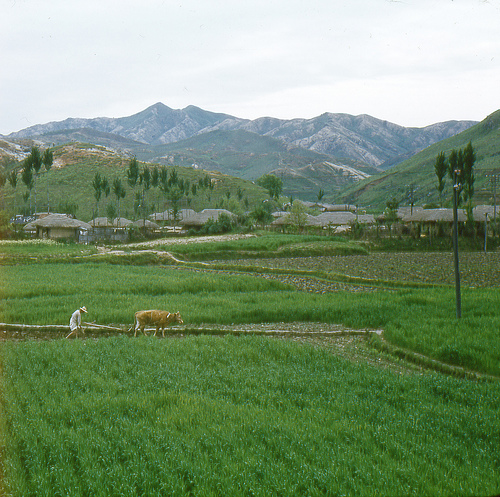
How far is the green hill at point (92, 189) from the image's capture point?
3425 inches

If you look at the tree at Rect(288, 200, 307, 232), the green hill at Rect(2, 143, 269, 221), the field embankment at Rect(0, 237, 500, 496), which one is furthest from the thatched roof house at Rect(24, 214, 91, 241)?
the field embankment at Rect(0, 237, 500, 496)

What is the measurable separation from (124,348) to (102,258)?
21.8m

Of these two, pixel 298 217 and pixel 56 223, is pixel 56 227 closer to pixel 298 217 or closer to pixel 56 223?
pixel 56 223

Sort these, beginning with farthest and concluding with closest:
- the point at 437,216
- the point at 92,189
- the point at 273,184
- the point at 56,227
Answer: the point at 273,184
the point at 92,189
the point at 56,227
the point at 437,216

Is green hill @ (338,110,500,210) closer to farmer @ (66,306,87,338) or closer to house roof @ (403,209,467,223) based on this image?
house roof @ (403,209,467,223)

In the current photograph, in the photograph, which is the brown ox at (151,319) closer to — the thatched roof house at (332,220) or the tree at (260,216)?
the thatched roof house at (332,220)

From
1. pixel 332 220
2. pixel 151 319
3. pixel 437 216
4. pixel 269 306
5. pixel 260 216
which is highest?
pixel 260 216

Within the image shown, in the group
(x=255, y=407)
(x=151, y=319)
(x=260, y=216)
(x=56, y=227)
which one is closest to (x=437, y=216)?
(x=260, y=216)

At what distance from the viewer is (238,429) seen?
5.59 m

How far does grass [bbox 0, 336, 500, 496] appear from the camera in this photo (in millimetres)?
4426

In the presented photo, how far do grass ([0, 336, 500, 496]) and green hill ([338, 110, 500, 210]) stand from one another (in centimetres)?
9950

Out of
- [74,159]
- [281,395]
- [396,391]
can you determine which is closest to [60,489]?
[281,395]

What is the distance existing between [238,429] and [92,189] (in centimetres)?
9621

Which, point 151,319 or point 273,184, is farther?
point 273,184
